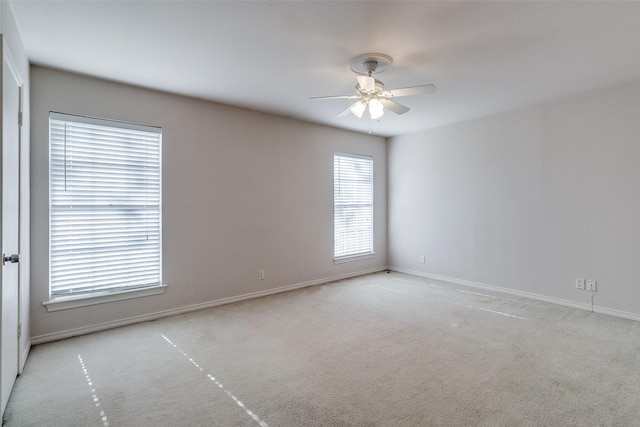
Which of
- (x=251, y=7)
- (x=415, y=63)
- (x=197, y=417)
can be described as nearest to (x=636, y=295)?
(x=415, y=63)

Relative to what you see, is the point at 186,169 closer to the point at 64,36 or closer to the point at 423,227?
the point at 64,36

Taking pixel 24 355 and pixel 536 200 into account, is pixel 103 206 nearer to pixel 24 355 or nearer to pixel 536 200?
pixel 24 355

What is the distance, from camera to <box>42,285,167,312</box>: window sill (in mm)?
2955

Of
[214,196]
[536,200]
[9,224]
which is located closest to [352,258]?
[214,196]

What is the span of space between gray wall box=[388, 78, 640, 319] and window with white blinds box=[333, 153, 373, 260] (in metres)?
0.62

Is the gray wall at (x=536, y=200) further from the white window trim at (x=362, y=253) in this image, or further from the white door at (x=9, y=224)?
the white door at (x=9, y=224)

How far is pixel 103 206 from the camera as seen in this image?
10.5 feet

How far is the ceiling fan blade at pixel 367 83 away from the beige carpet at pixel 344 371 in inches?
84.3

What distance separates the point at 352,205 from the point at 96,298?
3653 mm

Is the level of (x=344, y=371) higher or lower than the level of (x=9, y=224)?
lower

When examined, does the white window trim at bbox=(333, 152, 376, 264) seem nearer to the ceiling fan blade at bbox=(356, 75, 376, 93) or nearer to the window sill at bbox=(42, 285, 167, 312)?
the ceiling fan blade at bbox=(356, 75, 376, 93)

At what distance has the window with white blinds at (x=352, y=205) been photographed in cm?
529

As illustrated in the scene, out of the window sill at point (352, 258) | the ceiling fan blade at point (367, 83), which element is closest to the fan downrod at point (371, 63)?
the ceiling fan blade at point (367, 83)

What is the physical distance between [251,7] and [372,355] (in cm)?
261
